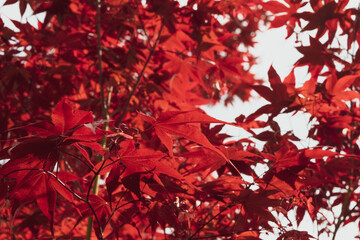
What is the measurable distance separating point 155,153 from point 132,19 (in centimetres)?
96

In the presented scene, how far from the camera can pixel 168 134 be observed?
77 cm

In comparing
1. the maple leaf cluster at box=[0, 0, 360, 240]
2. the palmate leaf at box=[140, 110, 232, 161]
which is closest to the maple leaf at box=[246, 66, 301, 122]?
the maple leaf cluster at box=[0, 0, 360, 240]

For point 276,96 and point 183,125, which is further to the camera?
point 276,96

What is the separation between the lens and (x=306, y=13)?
1263mm

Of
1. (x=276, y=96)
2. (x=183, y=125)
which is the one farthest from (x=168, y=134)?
(x=276, y=96)

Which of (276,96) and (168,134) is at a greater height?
(276,96)

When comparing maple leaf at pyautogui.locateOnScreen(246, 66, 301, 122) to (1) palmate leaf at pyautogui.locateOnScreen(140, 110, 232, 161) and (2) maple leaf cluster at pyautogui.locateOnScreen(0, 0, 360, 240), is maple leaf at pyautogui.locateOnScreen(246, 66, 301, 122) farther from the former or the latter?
(1) palmate leaf at pyautogui.locateOnScreen(140, 110, 232, 161)

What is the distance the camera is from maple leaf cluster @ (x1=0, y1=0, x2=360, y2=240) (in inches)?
28.1

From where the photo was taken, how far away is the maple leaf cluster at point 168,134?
2.34ft

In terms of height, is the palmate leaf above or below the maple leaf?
below

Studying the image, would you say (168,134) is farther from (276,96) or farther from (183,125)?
(276,96)

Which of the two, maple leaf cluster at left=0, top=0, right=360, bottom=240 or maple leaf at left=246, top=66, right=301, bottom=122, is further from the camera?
maple leaf at left=246, top=66, right=301, bottom=122

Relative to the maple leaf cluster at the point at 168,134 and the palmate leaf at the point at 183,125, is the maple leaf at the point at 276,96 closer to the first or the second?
the maple leaf cluster at the point at 168,134

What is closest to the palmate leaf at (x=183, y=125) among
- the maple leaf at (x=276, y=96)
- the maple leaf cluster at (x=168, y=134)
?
the maple leaf cluster at (x=168, y=134)
